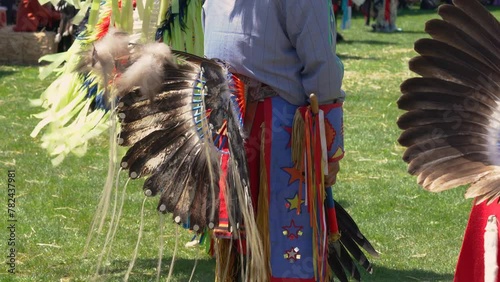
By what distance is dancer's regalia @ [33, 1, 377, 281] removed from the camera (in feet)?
9.21

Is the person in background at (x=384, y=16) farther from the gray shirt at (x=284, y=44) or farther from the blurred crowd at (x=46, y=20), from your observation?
the gray shirt at (x=284, y=44)

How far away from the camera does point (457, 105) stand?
2777mm

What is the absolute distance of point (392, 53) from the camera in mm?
12453

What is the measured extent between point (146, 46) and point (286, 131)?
19.8 inches

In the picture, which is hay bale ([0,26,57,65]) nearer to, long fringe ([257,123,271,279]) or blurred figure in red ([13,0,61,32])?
blurred figure in red ([13,0,61,32])

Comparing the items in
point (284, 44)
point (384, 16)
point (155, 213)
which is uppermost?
point (284, 44)

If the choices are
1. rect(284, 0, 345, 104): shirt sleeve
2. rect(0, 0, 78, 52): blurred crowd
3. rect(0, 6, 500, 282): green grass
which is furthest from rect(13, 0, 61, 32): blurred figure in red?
rect(284, 0, 345, 104): shirt sleeve

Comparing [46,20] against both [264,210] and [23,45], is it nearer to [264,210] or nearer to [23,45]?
[23,45]

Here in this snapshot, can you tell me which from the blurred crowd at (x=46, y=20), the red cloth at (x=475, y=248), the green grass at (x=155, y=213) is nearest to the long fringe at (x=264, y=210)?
the green grass at (x=155, y=213)

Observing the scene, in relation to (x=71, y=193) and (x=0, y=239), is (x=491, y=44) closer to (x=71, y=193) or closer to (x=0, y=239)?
(x=0, y=239)

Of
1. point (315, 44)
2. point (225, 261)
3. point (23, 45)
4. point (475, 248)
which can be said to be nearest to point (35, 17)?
point (23, 45)

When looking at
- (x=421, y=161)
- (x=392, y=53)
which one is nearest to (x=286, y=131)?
(x=421, y=161)

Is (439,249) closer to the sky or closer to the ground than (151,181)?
closer to the ground

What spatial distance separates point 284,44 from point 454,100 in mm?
533
